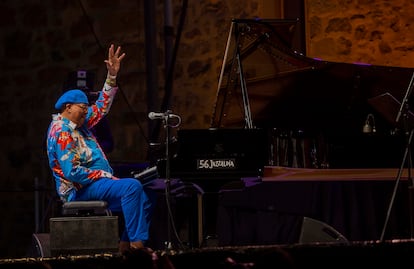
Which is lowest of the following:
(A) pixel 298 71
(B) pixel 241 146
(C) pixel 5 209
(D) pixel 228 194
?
(C) pixel 5 209

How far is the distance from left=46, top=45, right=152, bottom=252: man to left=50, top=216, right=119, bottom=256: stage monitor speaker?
205 millimetres

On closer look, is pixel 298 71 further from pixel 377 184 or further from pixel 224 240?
pixel 224 240

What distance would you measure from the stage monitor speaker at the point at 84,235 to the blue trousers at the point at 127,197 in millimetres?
243

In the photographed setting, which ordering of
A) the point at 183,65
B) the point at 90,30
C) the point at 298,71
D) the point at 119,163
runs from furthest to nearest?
the point at 90,30 < the point at 183,65 < the point at 119,163 < the point at 298,71

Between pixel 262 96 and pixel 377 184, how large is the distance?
1094 mm

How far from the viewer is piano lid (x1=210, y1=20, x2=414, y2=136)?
5906mm

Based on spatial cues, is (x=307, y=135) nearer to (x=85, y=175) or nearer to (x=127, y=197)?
(x=127, y=197)

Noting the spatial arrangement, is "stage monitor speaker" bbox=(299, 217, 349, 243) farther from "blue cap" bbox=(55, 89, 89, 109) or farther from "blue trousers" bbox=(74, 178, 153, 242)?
"blue cap" bbox=(55, 89, 89, 109)

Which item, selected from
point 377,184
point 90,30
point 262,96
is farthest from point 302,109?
point 90,30

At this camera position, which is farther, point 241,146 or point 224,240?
point 224,240

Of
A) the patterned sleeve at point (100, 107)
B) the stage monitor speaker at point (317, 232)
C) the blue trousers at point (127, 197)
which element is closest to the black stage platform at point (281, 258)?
the stage monitor speaker at point (317, 232)

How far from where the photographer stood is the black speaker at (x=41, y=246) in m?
5.60

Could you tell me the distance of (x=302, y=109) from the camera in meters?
6.32

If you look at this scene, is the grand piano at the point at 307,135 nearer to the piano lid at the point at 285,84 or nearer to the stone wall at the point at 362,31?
the piano lid at the point at 285,84
